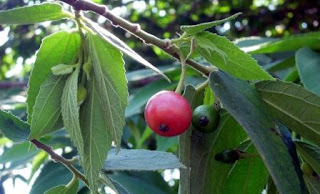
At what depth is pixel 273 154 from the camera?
991 mm

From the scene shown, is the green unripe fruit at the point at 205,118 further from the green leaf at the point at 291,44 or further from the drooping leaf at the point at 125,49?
the green leaf at the point at 291,44

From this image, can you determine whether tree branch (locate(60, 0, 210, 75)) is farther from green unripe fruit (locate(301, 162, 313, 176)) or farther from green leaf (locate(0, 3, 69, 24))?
green unripe fruit (locate(301, 162, 313, 176))

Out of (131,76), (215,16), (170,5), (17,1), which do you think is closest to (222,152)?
(131,76)

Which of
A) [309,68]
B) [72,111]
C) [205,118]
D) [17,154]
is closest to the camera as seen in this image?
[72,111]

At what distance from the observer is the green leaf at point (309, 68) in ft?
5.25

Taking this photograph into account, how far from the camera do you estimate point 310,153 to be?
3.75 ft

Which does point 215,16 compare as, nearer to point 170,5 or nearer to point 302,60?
point 170,5

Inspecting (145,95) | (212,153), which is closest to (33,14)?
(212,153)

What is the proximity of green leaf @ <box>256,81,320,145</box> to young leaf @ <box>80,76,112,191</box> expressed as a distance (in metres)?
0.31

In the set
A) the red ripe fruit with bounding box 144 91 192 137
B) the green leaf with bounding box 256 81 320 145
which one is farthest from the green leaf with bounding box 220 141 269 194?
the red ripe fruit with bounding box 144 91 192 137

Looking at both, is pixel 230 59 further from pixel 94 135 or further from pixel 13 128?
pixel 13 128

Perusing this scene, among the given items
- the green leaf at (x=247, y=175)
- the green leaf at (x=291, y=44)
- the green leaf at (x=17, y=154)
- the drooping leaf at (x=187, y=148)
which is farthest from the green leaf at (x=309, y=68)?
the green leaf at (x=17, y=154)

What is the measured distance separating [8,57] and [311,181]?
351 centimetres

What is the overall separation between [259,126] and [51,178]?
1.05 metres
